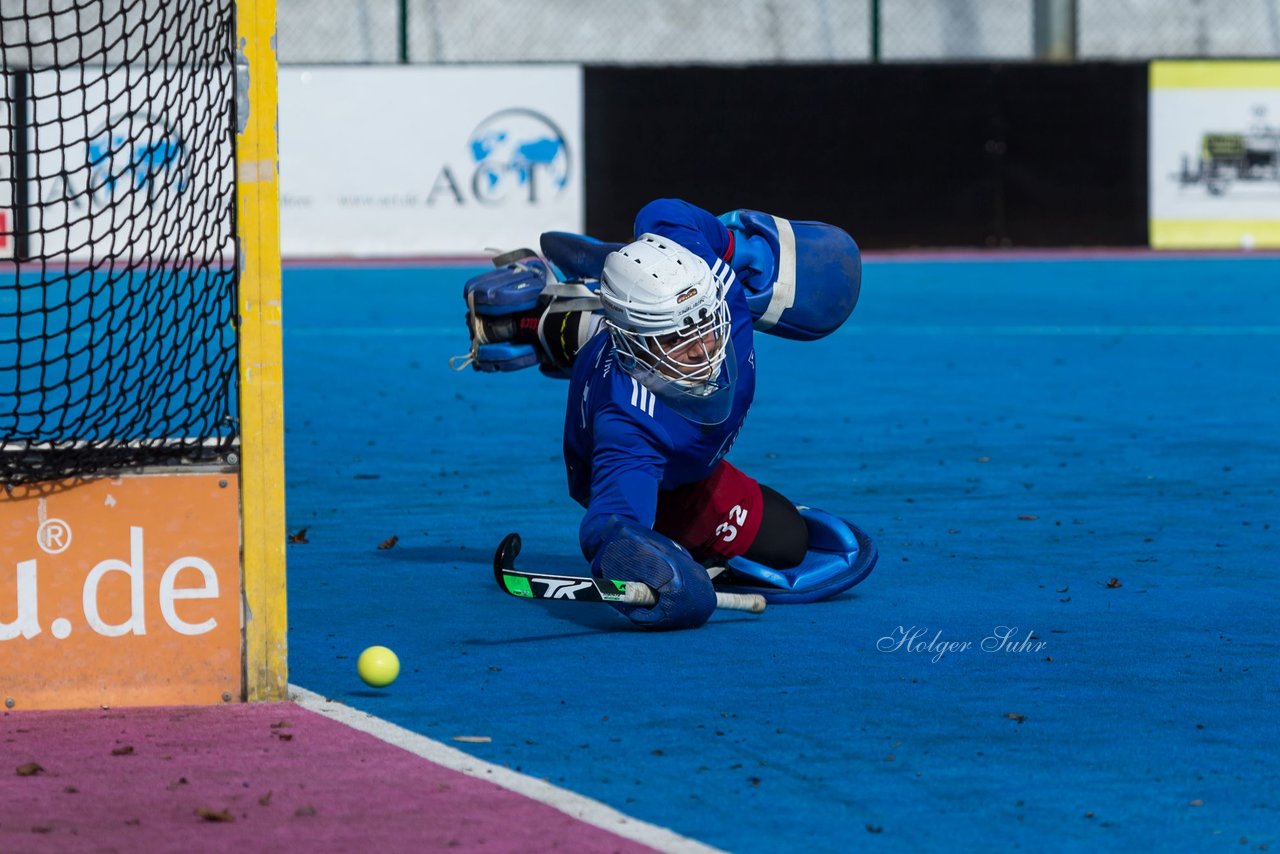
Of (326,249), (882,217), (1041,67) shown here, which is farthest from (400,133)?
(1041,67)

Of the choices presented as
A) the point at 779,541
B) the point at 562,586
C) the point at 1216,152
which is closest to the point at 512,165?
the point at 1216,152

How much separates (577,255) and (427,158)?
1492cm

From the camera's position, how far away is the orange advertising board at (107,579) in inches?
192

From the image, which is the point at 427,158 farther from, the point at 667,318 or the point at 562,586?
the point at 562,586

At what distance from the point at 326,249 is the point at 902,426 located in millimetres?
11988

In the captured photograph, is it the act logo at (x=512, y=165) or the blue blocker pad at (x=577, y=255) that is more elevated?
the act logo at (x=512, y=165)

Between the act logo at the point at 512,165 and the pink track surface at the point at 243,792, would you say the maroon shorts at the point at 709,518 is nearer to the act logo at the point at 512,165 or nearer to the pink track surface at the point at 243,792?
the pink track surface at the point at 243,792

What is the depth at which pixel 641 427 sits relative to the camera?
5.81 meters

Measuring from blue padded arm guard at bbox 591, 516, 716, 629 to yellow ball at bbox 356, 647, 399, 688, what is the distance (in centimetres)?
81

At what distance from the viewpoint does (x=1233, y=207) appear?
21.8 m

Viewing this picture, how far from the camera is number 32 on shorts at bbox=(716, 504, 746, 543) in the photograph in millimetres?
6262

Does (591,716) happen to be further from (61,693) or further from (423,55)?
(423,55)

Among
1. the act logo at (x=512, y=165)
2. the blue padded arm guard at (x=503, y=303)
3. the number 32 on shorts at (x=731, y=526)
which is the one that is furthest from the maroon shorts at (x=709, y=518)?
the act logo at (x=512, y=165)

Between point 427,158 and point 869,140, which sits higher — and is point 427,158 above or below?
below
